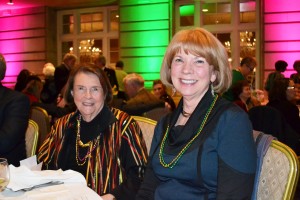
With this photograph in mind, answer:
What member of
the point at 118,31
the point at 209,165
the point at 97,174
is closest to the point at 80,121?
the point at 97,174

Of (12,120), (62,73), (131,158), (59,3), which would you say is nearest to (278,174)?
(131,158)

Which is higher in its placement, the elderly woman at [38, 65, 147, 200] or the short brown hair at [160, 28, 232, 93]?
the short brown hair at [160, 28, 232, 93]

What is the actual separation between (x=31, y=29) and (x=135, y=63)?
135 inches

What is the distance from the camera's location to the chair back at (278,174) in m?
1.56

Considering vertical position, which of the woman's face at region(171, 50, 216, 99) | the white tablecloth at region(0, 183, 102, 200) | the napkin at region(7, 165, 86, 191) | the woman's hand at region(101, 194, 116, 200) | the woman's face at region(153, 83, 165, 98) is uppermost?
the woman's face at region(171, 50, 216, 99)

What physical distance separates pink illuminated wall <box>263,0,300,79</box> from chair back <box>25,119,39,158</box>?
6514 mm

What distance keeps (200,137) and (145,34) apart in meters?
8.25

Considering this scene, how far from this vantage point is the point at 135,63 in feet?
32.1

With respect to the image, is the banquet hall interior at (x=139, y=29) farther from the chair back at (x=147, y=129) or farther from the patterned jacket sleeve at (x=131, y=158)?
the patterned jacket sleeve at (x=131, y=158)

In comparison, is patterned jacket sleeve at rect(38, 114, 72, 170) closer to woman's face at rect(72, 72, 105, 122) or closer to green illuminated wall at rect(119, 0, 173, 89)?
woman's face at rect(72, 72, 105, 122)

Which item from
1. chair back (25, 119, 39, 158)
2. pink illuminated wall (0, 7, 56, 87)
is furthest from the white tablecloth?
pink illuminated wall (0, 7, 56, 87)

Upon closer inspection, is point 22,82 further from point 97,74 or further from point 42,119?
point 97,74

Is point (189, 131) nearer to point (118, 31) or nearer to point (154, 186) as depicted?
point (154, 186)

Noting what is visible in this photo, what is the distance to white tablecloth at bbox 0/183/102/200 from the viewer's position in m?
1.51
